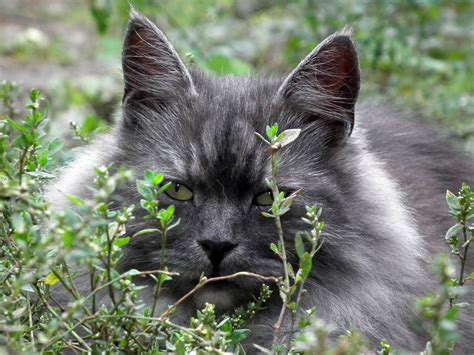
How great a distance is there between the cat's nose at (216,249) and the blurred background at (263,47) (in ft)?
8.01

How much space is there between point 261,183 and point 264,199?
68 mm

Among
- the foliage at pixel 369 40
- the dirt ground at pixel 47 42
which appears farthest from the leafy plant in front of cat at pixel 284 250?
the dirt ground at pixel 47 42

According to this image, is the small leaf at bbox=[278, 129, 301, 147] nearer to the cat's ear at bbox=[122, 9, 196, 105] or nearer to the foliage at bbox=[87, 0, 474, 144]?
the cat's ear at bbox=[122, 9, 196, 105]

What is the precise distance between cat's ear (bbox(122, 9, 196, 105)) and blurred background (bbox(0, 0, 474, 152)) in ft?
5.62

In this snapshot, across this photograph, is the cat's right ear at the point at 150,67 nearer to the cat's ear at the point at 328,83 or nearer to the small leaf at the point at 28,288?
the cat's ear at the point at 328,83

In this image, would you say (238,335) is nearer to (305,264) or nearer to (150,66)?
(305,264)

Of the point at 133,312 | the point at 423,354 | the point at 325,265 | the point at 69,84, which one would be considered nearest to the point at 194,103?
the point at 325,265

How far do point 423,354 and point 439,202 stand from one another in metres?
1.78

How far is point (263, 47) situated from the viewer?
27.0 ft

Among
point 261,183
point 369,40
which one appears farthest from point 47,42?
point 261,183

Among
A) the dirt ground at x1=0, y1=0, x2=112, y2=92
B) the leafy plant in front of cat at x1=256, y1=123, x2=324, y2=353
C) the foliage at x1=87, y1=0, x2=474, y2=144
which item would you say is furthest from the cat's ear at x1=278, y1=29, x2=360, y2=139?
the dirt ground at x1=0, y1=0, x2=112, y2=92

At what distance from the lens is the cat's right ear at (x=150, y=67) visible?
11.5 feet

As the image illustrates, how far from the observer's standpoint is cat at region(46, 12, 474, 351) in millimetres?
3158

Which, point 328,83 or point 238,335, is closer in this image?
point 238,335
